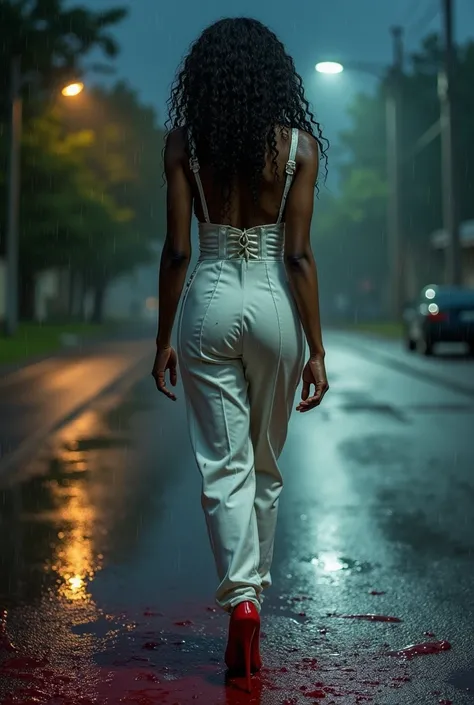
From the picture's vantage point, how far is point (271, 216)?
435 cm

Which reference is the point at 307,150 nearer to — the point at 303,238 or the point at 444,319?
the point at 303,238

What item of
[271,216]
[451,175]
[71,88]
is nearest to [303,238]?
[271,216]

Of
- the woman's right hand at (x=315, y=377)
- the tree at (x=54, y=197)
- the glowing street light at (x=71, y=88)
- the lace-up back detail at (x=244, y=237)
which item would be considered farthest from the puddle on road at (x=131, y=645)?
the tree at (x=54, y=197)

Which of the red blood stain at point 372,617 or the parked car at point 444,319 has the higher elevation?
the parked car at point 444,319

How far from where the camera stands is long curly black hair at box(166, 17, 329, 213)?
425 cm

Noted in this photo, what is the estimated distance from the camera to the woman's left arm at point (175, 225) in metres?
4.32

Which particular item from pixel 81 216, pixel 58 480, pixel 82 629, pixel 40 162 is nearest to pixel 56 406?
pixel 58 480

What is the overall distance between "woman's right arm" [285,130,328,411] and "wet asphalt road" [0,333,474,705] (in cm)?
103

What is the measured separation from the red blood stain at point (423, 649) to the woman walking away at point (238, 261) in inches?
23.6

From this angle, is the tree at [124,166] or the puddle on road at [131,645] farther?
the tree at [124,166]

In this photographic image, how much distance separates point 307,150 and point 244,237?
36 cm

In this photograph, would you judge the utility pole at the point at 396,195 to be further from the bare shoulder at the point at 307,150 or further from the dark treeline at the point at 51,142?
the bare shoulder at the point at 307,150

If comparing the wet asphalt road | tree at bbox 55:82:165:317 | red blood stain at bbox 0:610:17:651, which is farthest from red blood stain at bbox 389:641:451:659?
tree at bbox 55:82:165:317

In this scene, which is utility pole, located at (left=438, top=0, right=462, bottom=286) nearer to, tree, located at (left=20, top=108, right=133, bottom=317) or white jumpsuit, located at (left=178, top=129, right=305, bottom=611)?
tree, located at (left=20, top=108, right=133, bottom=317)
